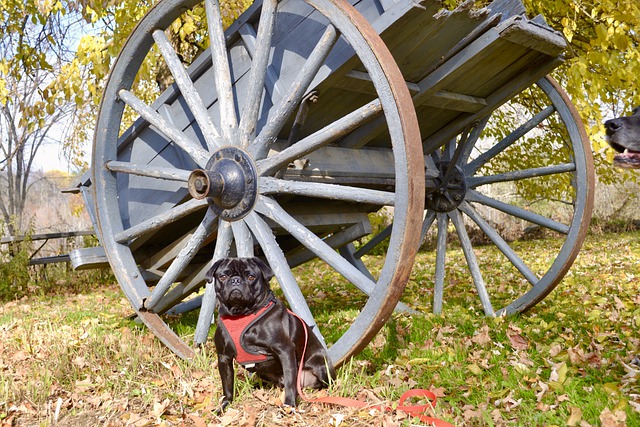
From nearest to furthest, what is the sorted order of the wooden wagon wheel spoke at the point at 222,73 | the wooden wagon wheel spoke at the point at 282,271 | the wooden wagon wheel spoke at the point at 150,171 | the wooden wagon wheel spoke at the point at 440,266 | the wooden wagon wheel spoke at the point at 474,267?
the wooden wagon wheel spoke at the point at 282,271
the wooden wagon wheel spoke at the point at 222,73
the wooden wagon wheel spoke at the point at 150,171
the wooden wagon wheel spoke at the point at 474,267
the wooden wagon wheel spoke at the point at 440,266

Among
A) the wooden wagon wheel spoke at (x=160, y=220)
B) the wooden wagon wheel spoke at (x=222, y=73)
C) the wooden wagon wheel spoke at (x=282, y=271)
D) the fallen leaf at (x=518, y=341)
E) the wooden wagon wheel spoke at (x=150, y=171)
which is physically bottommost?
the fallen leaf at (x=518, y=341)

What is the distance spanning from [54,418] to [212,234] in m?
1.34

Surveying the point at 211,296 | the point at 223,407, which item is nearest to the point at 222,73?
the point at 211,296

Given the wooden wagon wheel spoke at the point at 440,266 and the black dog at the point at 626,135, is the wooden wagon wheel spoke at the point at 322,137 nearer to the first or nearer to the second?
the black dog at the point at 626,135

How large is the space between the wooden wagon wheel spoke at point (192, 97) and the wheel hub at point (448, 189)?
1.87 metres

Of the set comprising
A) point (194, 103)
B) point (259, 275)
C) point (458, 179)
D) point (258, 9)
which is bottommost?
point (259, 275)

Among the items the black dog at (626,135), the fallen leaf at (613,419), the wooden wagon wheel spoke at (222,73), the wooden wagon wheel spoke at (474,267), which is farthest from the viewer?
the wooden wagon wheel spoke at (474,267)

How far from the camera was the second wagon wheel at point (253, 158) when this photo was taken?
2738 mm

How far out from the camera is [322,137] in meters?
3.00

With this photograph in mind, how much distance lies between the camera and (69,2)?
7.21 meters

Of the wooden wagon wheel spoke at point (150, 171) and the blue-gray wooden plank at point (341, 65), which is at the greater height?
the blue-gray wooden plank at point (341, 65)

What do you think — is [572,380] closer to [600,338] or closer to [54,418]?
[600,338]

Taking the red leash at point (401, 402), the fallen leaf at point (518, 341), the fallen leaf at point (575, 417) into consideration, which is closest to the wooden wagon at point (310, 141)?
the red leash at point (401, 402)

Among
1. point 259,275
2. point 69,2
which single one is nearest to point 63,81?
point 69,2
